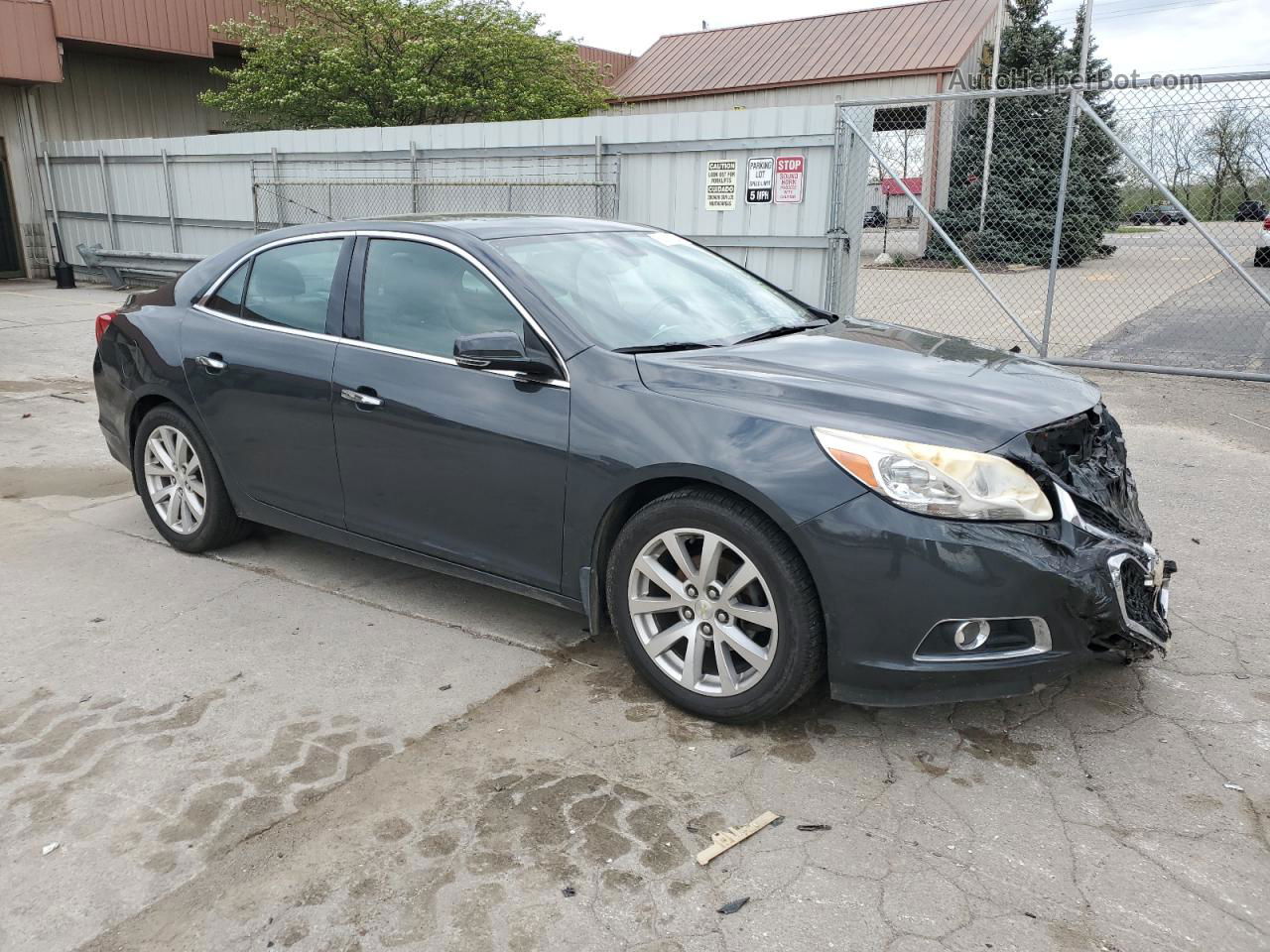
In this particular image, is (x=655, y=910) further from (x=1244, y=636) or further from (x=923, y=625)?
(x=1244, y=636)

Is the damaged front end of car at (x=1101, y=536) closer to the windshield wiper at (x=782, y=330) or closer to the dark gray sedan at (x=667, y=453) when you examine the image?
the dark gray sedan at (x=667, y=453)

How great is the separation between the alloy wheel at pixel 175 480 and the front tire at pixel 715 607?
241 centimetres

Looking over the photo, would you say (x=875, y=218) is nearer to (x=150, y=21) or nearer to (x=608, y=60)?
(x=608, y=60)

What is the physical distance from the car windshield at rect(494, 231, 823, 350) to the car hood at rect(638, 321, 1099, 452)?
0.19 meters

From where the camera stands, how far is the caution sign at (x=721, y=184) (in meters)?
10.5

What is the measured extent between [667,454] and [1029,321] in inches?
453

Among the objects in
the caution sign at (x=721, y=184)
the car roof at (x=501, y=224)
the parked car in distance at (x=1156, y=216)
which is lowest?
the parked car in distance at (x=1156, y=216)

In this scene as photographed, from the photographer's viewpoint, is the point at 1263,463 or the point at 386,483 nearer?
the point at 386,483

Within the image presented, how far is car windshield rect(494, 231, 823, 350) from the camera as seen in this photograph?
12.3ft

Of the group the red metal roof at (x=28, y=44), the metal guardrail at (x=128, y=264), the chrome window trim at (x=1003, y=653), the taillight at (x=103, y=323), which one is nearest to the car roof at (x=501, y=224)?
the taillight at (x=103, y=323)

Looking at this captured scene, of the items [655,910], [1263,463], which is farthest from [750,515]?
[1263,463]

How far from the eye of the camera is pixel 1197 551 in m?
4.88

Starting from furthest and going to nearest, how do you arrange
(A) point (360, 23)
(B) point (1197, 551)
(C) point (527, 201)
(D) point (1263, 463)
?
(A) point (360, 23) → (C) point (527, 201) → (D) point (1263, 463) → (B) point (1197, 551)

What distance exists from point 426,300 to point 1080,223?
64.4ft
